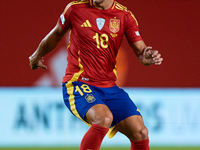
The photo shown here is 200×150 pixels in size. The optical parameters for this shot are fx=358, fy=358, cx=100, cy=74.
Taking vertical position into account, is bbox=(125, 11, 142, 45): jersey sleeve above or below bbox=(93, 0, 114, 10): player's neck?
below

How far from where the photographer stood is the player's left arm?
258 cm

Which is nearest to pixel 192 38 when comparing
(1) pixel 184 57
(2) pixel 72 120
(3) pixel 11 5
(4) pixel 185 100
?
(1) pixel 184 57

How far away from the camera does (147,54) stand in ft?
8.91

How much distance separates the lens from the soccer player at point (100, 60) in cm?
273

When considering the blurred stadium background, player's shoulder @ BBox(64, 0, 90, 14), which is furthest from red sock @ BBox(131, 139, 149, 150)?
the blurred stadium background

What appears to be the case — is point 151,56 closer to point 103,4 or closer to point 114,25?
point 114,25

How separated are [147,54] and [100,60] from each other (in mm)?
377

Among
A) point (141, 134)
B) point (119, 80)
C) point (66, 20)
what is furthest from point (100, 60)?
point (119, 80)

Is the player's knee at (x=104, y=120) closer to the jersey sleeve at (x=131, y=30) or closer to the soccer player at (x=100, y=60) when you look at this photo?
the soccer player at (x=100, y=60)

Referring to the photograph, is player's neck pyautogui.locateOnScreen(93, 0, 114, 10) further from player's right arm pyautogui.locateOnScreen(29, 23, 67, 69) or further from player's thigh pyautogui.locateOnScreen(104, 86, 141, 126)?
player's thigh pyautogui.locateOnScreen(104, 86, 141, 126)

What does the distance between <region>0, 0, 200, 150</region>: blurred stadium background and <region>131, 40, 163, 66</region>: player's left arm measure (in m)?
2.18

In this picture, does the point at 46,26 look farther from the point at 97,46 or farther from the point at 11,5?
the point at 97,46

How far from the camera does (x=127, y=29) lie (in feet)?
9.76

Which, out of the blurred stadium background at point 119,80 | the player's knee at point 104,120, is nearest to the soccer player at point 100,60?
the player's knee at point 104,120
